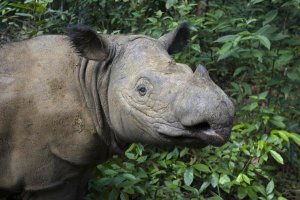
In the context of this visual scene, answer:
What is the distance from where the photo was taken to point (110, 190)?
3.67 m

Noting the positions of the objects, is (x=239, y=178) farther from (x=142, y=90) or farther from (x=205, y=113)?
(x=205, y=113)

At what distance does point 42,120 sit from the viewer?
9.77ft

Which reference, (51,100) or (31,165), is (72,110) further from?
(31,165)

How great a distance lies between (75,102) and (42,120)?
0.64 ft

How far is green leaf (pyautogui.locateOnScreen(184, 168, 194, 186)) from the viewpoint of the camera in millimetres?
3727

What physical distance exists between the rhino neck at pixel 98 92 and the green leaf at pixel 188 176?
84cm

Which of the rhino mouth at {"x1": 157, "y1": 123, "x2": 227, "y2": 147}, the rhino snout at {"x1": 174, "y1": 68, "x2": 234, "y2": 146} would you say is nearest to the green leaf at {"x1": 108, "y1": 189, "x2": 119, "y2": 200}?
the rhino mouth at {"x1": 157, "y1": 123, "x2": 227, "y2": 147}

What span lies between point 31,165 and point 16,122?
25 centimetres

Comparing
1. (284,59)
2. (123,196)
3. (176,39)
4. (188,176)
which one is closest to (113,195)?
(123,196)

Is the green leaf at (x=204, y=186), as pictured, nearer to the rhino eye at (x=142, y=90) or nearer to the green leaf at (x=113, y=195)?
the green leaf at (x=113, y=195)

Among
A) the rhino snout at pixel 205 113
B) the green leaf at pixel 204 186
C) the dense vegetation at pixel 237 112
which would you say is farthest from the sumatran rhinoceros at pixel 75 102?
the green leaf at pixel 204 186

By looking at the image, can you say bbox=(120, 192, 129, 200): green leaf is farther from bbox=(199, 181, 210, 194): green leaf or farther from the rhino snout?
the rhino snout

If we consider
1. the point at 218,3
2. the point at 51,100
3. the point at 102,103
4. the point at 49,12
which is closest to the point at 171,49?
the point at 102,103

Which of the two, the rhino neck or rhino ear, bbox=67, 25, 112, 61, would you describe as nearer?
rhino ear, bbox=67, 25, 112, 61
